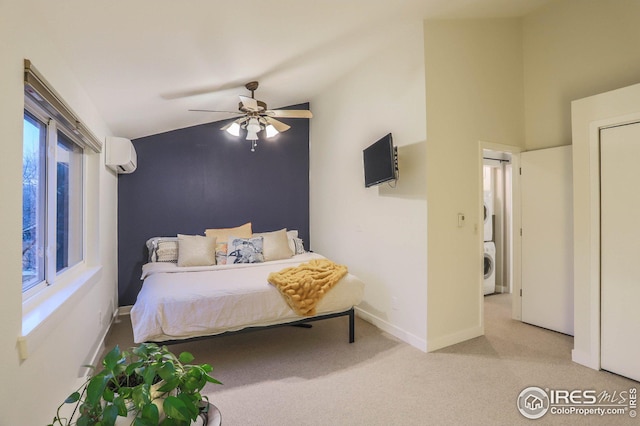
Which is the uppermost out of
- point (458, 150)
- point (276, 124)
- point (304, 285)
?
point (276, 124)

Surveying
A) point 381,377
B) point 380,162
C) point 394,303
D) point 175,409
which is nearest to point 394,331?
point 394,303

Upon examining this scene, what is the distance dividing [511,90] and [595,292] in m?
2.16

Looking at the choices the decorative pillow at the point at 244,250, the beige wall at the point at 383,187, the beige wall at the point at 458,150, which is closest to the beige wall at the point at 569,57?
the beige wall at the point at 458,150

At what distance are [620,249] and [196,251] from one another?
4.03 metres

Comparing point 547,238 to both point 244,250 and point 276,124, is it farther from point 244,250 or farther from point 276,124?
point 244,250

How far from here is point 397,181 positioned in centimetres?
321

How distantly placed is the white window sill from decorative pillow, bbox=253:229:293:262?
6.05 ft

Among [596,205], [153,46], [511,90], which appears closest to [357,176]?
[511,90]

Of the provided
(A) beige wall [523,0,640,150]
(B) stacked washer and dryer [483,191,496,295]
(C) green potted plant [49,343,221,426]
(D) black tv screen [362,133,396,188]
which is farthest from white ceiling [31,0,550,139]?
(B) stacked washer and dryer [483,191,496,295]

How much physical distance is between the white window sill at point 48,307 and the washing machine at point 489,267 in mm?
4786

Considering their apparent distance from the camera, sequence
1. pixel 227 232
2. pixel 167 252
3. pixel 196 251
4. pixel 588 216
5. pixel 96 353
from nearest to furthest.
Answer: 1. pixel 588 216
2. pixel 96 353
3. pixel 196 251
4. pixel 167 252
5. pixel 227 232

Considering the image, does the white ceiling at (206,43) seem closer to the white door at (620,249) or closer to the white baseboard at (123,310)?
the white door at (620,249)

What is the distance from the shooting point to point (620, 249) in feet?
8.03

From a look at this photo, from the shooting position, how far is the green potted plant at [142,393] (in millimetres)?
913
